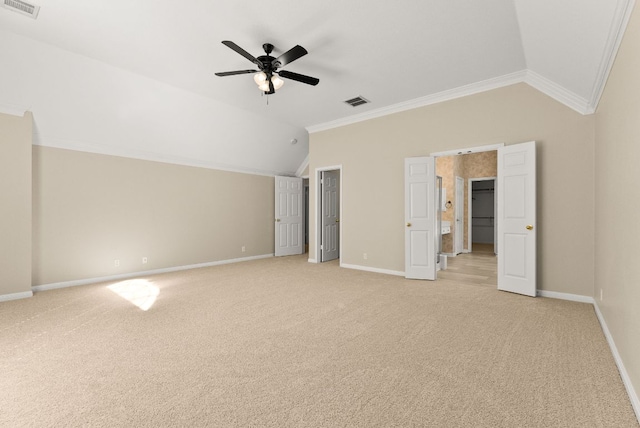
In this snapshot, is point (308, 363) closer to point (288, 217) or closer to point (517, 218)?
point (517, 218)

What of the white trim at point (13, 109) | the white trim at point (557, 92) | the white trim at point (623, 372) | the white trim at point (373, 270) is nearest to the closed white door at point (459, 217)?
the white trim at point (373, 270)

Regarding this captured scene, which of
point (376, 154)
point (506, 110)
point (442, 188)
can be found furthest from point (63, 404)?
point (442, 188)

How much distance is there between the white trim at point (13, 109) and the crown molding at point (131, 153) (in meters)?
0.40

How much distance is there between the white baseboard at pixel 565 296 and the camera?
3811 millimetres

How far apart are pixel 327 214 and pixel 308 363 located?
5.08m

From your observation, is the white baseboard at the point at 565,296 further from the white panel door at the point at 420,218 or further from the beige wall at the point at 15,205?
the beige wall at the point at 15,205

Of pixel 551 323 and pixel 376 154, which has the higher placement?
pixel 376 154

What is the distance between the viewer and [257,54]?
3.81 metres

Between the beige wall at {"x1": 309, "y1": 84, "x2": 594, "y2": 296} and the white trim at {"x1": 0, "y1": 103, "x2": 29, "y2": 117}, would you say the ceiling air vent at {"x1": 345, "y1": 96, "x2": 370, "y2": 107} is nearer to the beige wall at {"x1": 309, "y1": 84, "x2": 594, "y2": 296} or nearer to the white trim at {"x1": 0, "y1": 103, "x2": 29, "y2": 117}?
the beige wall at {"x1": 309, "y1": 84, "x2": 594, "y2": 296}

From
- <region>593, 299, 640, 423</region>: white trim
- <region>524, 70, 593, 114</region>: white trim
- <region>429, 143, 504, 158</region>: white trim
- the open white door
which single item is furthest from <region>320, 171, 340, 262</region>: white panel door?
<region>593, 299, 640, 423</region>: white trim

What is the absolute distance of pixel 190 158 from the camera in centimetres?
625

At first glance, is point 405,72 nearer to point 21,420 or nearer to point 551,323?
point 551,323

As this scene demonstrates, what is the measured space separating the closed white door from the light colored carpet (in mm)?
4316

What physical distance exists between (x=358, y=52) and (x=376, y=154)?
2365mm
